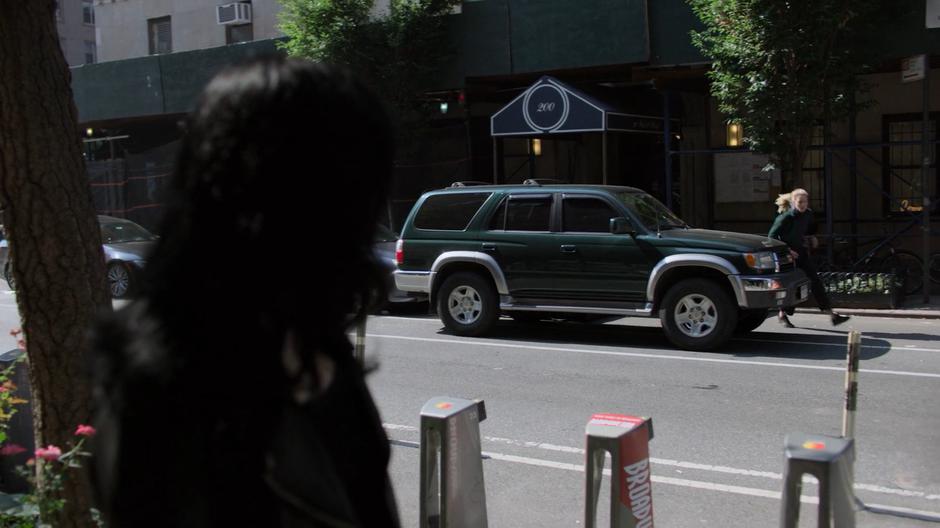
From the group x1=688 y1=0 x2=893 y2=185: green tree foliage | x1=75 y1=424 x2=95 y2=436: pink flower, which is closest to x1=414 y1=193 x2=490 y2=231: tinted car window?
x1=688 y1=0 x2=893 y2=185: green tree foliage

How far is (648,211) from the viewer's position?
1120cm

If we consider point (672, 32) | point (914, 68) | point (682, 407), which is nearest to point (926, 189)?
point (914, 68)

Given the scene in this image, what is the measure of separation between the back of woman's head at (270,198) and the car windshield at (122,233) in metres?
17.0

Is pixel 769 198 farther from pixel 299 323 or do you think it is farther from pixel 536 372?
pixel 299 323

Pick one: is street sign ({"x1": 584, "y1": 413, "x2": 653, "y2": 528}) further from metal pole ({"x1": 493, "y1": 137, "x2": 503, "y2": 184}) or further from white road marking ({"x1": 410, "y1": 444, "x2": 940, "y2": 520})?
metal pole ({"x1": 493, "y1": 137, "x2": 503, "y2": 184})

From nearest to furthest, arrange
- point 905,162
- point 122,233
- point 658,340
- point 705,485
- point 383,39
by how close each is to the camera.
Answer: point 705,485, point 658,340, point 905,162, point 383,39, point 122,233

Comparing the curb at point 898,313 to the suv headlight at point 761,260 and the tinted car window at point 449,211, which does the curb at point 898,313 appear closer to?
the suv headlight at point 761,260

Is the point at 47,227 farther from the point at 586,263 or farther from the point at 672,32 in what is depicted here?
the point at 672,32

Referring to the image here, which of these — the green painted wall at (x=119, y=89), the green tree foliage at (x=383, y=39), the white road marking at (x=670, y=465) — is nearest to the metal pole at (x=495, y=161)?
the green tree foliage at (x=383, y=39)

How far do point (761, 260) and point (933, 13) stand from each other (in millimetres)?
5389

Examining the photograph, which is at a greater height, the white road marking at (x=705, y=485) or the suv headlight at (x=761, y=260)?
the suv headlight at (x=761, y=260)

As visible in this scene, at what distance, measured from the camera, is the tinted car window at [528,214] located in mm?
11273

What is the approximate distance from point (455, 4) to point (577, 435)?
1182 centimetres

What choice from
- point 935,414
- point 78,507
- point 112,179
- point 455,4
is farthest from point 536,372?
point 112,179
